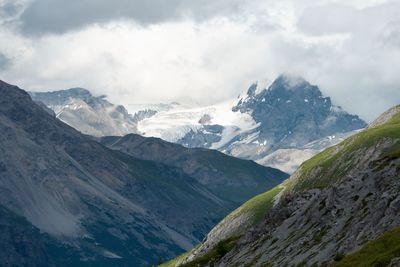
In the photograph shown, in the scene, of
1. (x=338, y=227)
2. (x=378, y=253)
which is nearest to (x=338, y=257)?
(x=378, y=253)

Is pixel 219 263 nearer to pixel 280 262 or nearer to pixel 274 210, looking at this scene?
pixel 274 210

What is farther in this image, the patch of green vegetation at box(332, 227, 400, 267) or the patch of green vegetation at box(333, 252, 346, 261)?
the patch of green vegetation at box(333, 252, 346, 261)

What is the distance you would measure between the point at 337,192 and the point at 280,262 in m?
14.0

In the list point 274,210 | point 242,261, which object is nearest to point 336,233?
point 242,261

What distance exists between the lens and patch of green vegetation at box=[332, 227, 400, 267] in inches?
3703

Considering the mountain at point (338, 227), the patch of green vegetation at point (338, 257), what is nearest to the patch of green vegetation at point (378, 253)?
the mountain at point (338, 227)

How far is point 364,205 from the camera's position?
130m

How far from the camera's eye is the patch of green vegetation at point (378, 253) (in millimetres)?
94062

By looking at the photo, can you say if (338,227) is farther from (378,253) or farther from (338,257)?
(378,253)

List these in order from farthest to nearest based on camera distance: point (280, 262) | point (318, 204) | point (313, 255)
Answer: point (318, 204)
point (280, 262)
point (313, 255)

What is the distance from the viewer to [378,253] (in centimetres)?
9775

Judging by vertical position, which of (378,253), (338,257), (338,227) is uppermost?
(338,227)

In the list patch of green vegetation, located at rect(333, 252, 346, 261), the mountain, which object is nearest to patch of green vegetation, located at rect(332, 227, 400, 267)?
the mountain

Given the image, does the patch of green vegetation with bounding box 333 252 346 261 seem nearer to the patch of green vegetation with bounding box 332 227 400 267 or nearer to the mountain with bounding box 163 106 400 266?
the mountain with bounding box 163 106 400 266
